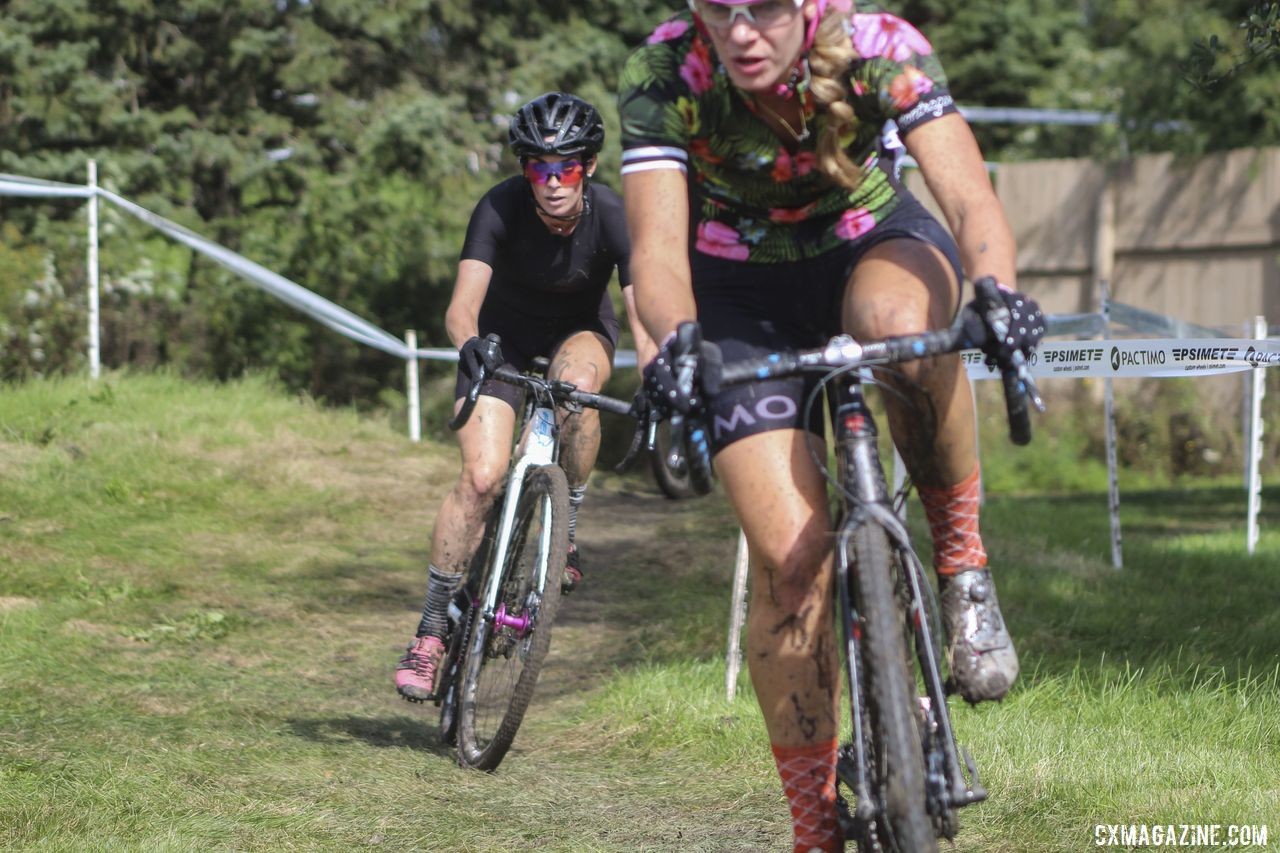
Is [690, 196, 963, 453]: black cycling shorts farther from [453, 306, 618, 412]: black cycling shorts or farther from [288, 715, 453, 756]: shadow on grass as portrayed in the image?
[288, 715, 453, 756]: shadow on grass

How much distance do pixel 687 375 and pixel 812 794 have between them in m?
A: 1.03

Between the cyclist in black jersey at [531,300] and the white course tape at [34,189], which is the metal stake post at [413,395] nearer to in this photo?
the white course tape at [34,189]

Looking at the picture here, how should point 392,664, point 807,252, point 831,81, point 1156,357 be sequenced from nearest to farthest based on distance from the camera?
point 831,81
point 807,252
point 1156,357
point 392,664

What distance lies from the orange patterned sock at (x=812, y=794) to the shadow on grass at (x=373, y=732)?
2541 mm

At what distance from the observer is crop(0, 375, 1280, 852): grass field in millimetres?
4531

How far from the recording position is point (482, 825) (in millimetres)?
4664

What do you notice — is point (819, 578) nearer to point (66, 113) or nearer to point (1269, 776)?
point (1269, 776)

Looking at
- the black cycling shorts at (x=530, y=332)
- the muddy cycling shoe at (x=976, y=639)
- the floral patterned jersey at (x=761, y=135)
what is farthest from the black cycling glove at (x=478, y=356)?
the muddy cycling shoe at (x=976, y=639)

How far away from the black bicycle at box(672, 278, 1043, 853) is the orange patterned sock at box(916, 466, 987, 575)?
0.29m

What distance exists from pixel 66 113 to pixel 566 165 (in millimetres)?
9807

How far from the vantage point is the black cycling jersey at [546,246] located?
601 centimetres

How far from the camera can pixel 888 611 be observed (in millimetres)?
3182

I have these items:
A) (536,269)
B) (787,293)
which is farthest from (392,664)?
(787,293)

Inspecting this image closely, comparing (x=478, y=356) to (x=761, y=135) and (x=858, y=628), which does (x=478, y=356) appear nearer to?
(x=761, y=135)
